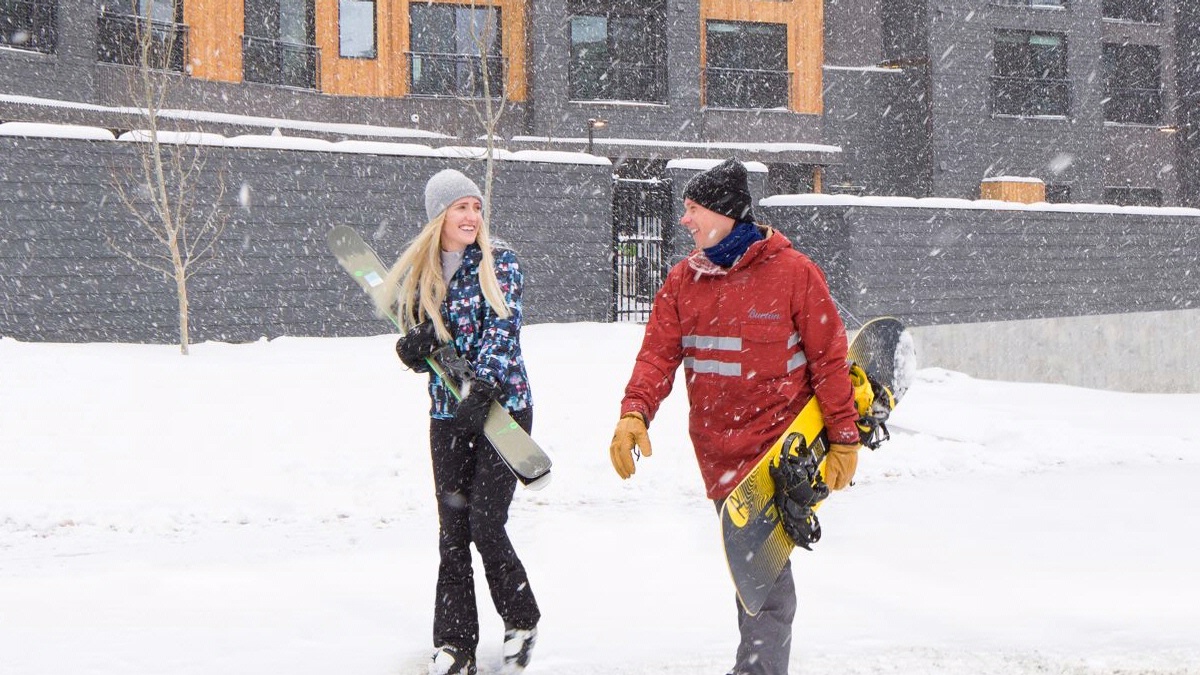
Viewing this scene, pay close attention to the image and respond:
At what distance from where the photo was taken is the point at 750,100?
84.4ft

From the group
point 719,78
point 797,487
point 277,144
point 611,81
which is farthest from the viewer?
point 719,78

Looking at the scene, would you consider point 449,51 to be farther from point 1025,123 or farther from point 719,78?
point 1025,123

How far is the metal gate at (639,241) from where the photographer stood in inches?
647

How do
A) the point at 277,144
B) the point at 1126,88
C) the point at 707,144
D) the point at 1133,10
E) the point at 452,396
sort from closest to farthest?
the point at 452,396 < the point at 277,144 < the point at 707,144 < the point at 1126,88 < the point at 1133,10

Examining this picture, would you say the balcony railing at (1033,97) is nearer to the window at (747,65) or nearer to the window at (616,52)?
the window at (747,65)

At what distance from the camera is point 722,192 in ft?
12.8

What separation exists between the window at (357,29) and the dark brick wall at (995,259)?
9.28 meters

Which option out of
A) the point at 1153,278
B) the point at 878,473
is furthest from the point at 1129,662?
the point at 1153,278

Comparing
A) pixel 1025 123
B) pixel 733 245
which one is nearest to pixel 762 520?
pixel 733 245

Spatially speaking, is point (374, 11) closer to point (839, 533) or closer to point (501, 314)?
point (839, 533)

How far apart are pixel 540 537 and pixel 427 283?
2.93 meters

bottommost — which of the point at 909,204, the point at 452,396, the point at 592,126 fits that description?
the point at 452,396

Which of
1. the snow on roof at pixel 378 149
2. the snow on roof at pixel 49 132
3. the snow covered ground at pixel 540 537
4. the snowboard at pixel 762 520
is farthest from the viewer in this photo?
the snow on roof at pixel 378 149

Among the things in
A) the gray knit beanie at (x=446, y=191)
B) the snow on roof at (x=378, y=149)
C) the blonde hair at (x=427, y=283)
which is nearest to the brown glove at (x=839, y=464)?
the blonde hair at (x=427, y=283)
